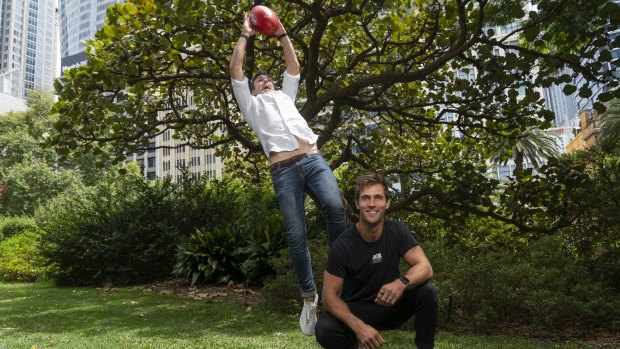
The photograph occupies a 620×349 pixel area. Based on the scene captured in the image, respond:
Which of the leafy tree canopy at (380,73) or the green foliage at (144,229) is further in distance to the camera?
the green foliage at (144,229)

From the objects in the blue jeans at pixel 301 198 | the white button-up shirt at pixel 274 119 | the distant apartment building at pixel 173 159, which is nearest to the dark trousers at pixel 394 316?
the blue jeans at pixel 301 198

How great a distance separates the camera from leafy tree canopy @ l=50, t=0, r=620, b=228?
20.4 feet

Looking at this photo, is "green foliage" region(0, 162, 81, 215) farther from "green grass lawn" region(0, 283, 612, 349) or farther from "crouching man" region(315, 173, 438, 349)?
"crouching man" region(315, 173, 438, 349)

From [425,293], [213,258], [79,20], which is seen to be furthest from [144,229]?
[79,20]

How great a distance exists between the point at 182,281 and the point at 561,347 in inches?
323

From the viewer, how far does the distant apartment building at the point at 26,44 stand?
17800 centimetres

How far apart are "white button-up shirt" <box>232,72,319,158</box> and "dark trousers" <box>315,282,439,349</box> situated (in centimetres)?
147

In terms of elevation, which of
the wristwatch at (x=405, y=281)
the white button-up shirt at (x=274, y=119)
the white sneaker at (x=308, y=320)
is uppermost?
the white button-up shirt at (x=274, y=119)

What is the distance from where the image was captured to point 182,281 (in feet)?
36.2

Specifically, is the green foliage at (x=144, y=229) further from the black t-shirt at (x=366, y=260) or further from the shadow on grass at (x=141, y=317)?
the black t-shirt at (x=366, y=260)

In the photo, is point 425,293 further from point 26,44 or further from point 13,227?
point 26,44

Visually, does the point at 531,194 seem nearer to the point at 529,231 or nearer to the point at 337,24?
the point at 529,231

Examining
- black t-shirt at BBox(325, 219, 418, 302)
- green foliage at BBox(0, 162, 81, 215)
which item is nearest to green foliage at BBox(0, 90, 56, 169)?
green foliage at BBox(0, 162, 81, 215)

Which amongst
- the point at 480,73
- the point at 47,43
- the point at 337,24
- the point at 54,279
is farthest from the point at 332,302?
the point at 47,43
